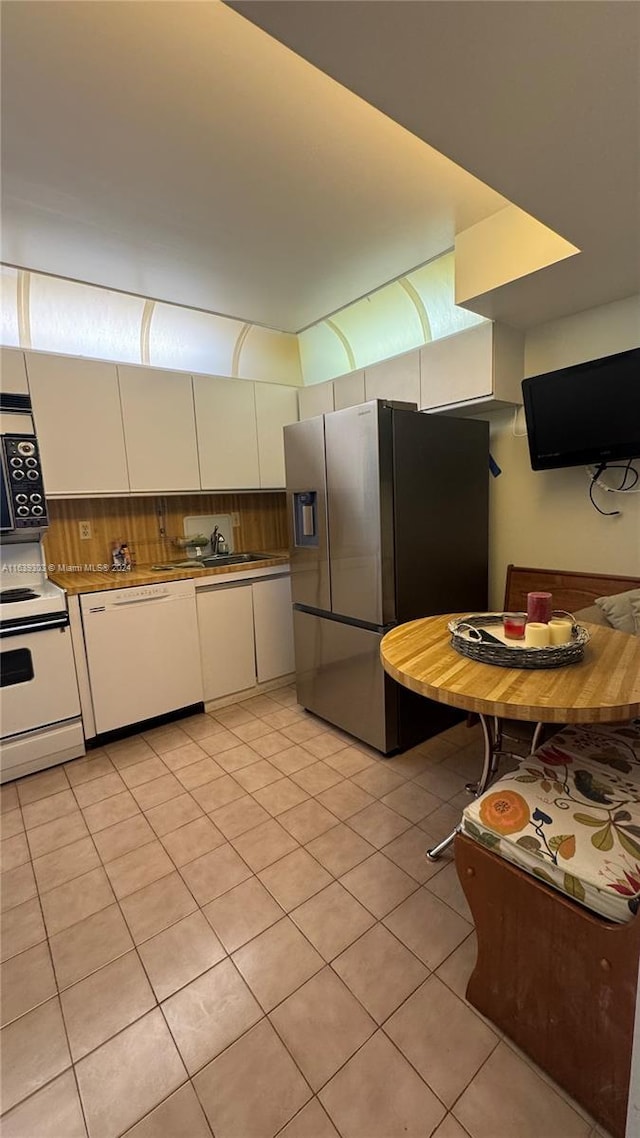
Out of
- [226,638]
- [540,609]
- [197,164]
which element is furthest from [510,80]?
[226,638]

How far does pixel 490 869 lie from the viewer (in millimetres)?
1120

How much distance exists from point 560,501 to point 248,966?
2.52m

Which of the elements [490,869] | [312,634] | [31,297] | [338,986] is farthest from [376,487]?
[31,297]

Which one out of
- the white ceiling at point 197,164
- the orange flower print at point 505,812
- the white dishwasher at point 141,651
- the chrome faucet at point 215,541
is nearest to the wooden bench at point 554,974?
the orange flower print at point 505,812

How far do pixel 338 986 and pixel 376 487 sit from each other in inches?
71.8

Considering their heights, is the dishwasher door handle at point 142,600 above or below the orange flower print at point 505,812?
above

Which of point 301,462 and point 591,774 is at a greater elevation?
point 301,462

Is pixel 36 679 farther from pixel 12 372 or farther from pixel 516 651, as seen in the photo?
pixel 516 651

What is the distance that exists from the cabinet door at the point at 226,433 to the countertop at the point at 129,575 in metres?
0.65

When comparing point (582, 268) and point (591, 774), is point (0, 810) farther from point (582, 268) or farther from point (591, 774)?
Result: point (582, 268)

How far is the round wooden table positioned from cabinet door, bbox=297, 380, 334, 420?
232 cm

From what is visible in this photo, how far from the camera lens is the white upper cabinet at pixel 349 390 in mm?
3076

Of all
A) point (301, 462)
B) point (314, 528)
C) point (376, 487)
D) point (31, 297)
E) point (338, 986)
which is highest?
point (31, 297)

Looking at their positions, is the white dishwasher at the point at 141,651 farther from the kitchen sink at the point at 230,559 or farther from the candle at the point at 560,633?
the candle at the point at 560,633
